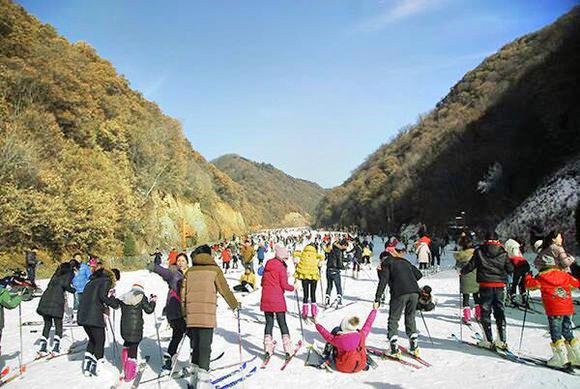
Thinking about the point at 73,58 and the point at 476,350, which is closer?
the point at 476,350

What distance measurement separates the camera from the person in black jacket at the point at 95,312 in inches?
238

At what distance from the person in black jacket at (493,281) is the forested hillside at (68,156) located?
2118 cm

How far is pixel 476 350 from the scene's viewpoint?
6.86 metres

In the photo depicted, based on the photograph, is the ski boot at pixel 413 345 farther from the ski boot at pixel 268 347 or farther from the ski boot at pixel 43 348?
the ski boot at pixel 43 348

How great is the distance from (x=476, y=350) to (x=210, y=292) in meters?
4.64

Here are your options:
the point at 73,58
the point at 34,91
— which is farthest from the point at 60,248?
the point at 73,58

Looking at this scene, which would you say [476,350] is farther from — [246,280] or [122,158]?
[122,158]

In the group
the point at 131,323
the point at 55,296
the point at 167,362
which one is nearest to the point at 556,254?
the point at 167,362

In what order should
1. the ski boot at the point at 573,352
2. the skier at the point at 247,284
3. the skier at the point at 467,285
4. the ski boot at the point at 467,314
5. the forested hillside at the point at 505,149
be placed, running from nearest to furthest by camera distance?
the ski boot at the point at 573,352
the skier at the point at 467,285
the ski boot at the point at 467,314
the skier at the point at 247,284
the forested hillside at the point at 505,149

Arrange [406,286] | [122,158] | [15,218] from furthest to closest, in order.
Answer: [122,158] < [15,218] < [406,286]

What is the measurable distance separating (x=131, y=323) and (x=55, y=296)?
2.23 meters

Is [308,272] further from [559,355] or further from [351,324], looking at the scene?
[559,355]

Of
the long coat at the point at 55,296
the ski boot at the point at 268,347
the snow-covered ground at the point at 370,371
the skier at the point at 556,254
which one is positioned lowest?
the snow-covered ground at the point at 370,371

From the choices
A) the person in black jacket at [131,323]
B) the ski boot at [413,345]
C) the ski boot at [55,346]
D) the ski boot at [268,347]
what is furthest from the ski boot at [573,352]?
the ski boot at [55,346]
